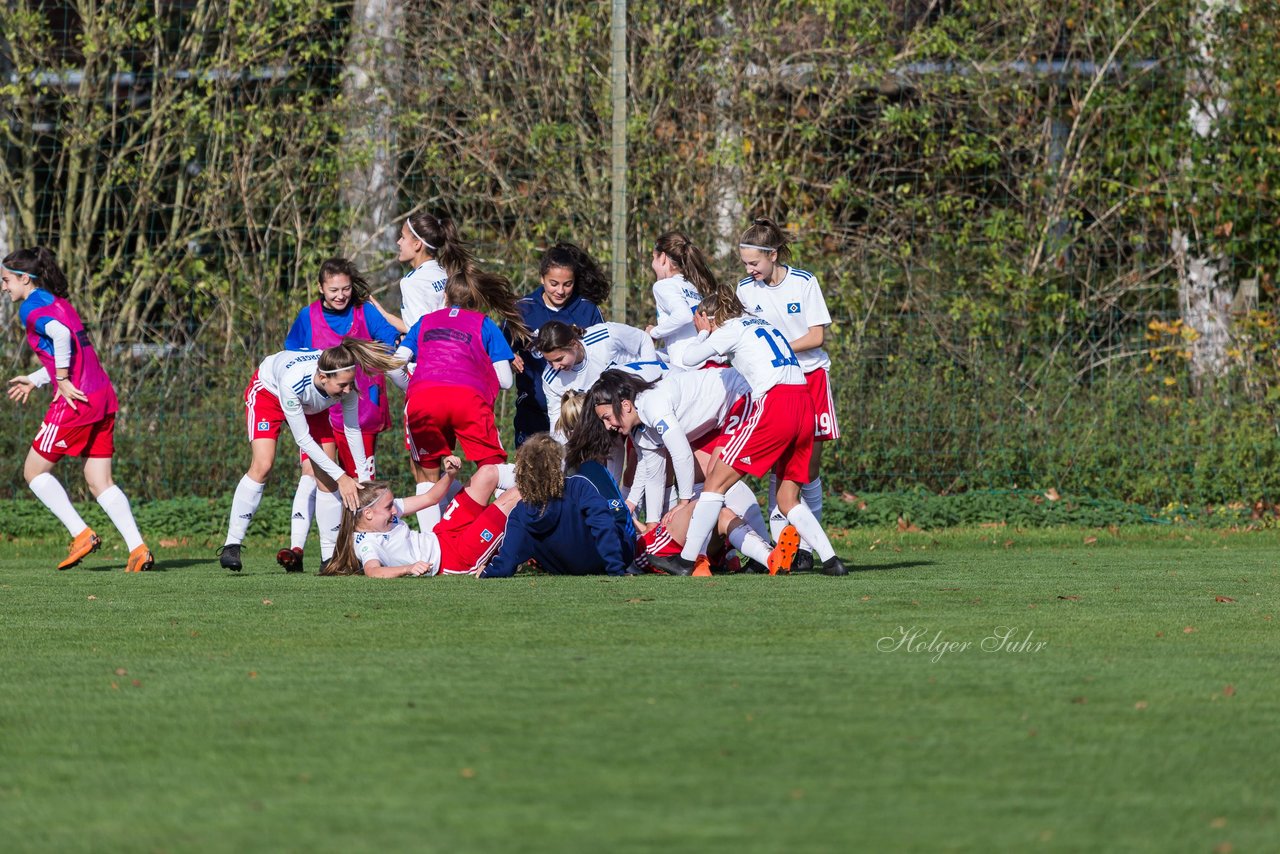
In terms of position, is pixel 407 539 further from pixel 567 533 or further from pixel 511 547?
pixel 567 533

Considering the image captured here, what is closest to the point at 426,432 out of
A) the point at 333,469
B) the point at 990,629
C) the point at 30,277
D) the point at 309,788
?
the point at 333,469

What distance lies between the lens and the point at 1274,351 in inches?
512

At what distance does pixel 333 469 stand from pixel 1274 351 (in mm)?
7862

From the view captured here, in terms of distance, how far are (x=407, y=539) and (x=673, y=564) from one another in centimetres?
136

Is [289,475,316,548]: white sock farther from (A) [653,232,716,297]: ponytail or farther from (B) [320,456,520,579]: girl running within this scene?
(A) [653,232,716,297]: ponytail

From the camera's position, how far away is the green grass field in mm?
3377

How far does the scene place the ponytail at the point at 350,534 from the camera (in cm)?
834

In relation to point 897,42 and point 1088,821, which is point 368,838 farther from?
point 897,42

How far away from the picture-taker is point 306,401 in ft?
28.3

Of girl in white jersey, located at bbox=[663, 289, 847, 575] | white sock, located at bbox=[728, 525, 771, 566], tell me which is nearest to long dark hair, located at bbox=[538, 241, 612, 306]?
girl in white jersey, located at bbox=[663, 289, 847, 575]

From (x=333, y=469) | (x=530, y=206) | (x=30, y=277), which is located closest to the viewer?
(x=333, y=469)

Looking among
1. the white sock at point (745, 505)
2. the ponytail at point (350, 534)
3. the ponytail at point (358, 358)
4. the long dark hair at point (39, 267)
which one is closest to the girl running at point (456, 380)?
the ponytail at point (358, 358)

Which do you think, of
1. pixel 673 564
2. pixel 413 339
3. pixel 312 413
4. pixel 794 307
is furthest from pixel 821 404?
pixel 312 413

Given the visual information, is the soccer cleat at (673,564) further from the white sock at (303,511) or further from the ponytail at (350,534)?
the white sock at (303,511)
